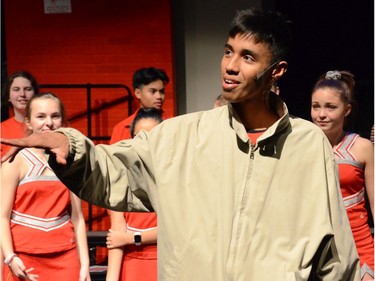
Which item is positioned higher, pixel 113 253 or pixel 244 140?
pixel 244 140

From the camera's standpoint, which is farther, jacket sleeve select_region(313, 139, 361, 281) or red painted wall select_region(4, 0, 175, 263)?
red painted wall select_region(4, 0, 175, 263)

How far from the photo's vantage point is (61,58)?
8945mm

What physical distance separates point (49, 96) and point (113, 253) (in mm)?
962

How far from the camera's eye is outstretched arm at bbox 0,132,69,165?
302 cm

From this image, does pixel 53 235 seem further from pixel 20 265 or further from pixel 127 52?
pixel 127 52

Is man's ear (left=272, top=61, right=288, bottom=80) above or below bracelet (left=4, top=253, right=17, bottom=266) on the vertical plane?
above

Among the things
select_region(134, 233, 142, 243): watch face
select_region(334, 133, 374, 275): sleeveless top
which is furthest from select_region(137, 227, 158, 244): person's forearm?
select_region(334, 133, 374, 275): sleeveless top

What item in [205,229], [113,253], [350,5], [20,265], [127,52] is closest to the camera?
[205,229]

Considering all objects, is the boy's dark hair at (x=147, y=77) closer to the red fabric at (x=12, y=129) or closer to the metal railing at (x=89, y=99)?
the metal railing at (x=89, y=99)

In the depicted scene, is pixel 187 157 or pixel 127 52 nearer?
pixel 187 157

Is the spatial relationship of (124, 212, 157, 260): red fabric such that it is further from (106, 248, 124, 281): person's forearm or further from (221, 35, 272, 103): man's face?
(221, 35, 272, 103): man's face

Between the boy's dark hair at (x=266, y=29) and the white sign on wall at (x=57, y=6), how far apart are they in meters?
5.61

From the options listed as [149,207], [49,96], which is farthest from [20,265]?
[149,207]

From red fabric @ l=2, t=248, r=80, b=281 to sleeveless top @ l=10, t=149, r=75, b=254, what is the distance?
38 mm
